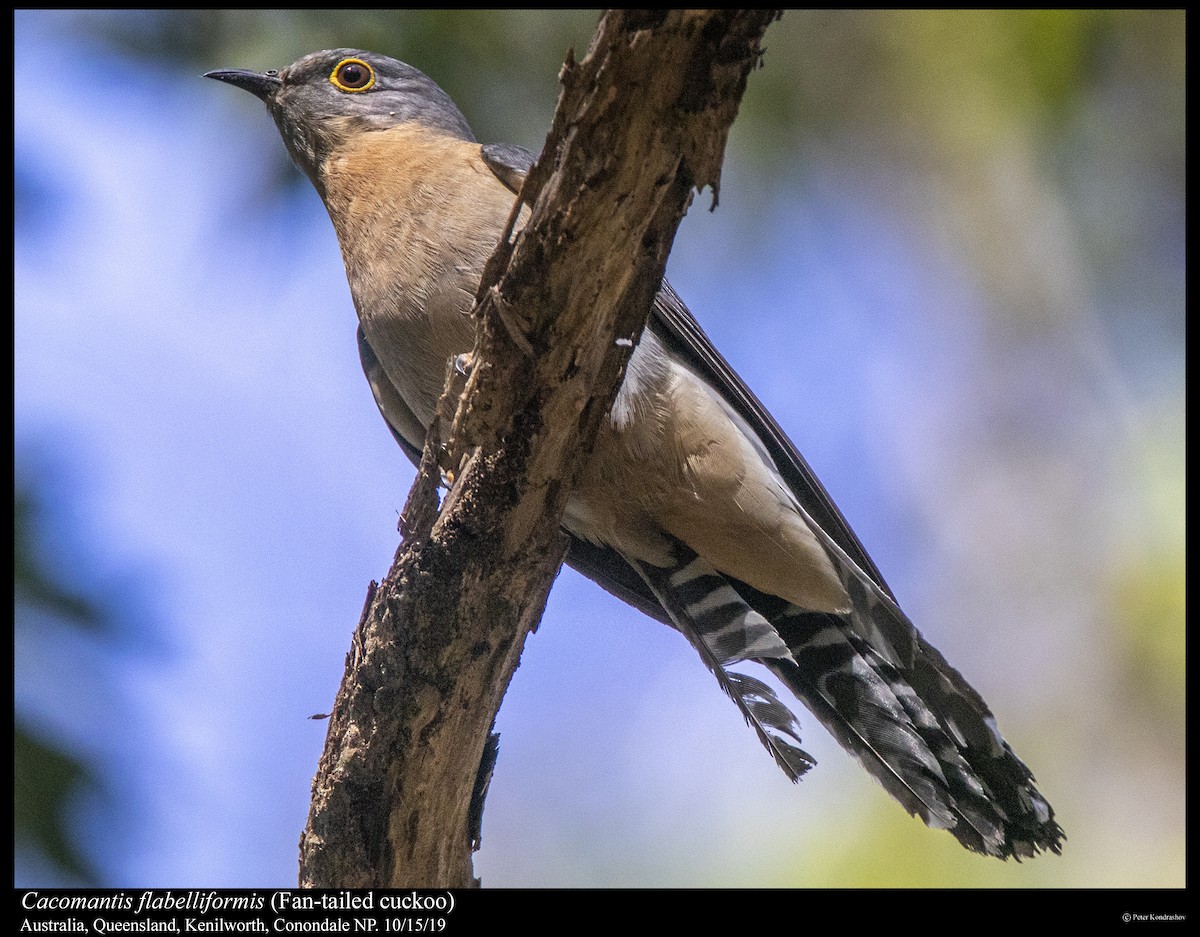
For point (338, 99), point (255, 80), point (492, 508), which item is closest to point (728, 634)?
point (492, 508)

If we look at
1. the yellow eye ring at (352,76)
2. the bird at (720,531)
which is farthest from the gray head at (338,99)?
the bird at (720,531)

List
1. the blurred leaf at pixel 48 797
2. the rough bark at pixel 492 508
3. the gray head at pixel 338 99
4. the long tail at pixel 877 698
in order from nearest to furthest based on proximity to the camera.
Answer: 1. the rough bark at pixel 492 508
2. the long tail at pixel 877 698
3. the gray head at pixel 338 99
4. the blurred leaf at pixel 48 797

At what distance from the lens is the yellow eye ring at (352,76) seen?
17.3 ft

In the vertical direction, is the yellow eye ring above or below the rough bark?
above

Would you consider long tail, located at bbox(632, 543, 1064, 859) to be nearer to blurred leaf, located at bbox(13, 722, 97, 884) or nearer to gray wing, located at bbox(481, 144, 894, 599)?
gray wing, located at bbox(481, 144, 894, 599)

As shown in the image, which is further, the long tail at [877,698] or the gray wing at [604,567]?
the gray wing at [604,567]

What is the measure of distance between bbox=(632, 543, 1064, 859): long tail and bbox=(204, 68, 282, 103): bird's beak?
3.13 m

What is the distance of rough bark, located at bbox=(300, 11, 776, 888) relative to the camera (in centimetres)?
271

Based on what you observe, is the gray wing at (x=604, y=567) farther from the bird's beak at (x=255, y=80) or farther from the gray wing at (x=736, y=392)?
the bird's beak at (x=255, y=80)

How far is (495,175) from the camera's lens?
4.51m

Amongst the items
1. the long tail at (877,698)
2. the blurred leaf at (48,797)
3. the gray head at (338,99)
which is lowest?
the blurred leaf at (48,797)

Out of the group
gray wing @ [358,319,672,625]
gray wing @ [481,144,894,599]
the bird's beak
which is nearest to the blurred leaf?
gray wing @ [358,319,672,625]

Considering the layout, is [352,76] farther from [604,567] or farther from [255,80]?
[604,567]

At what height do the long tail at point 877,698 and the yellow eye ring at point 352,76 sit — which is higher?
the yellow eye ring at point 352,76
